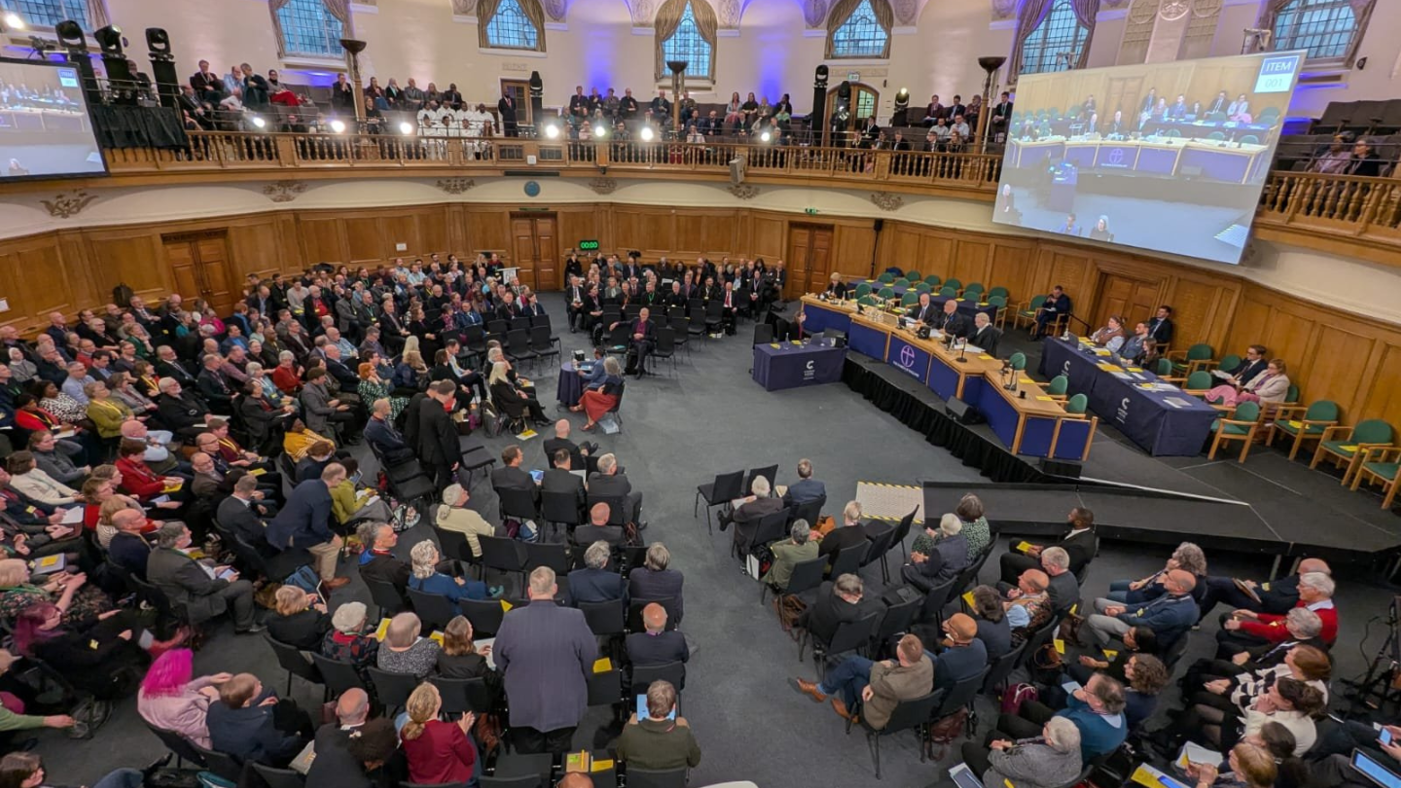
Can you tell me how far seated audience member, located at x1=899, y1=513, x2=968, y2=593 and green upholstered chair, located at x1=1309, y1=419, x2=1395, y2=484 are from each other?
6117mm

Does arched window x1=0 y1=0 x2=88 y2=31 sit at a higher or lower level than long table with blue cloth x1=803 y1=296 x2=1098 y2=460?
higher

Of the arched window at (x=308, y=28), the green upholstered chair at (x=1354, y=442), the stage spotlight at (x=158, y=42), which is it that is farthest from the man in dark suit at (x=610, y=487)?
the arched window at (x=308, y=28)

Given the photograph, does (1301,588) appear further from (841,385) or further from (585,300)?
(585,300)

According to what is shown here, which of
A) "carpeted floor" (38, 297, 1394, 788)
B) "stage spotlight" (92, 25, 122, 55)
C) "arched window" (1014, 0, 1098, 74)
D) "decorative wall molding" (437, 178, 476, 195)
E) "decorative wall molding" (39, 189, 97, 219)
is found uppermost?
"arched window" (1014, 0, 1098, 74)

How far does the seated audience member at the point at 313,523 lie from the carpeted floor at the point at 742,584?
425 millimetres

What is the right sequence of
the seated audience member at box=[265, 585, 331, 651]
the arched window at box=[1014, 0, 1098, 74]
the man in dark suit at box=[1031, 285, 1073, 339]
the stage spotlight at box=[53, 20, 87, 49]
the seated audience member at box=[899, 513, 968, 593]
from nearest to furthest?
the seated audience member at box=[265, 585, 331, 651], the seated audience member at box=[899, 513, 968, 593], the stage spotlight at box=[53, 20, 87, 49], the man in dark suit at box=[1031, 285, 1073, 339], the arched window at box=[1014, 0, 1098, 74]

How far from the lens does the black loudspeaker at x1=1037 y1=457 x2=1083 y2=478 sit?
8352 millimetres

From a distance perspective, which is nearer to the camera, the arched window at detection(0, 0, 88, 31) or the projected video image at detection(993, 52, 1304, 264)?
the projected video image at detection(993, 52, 1304, 264)

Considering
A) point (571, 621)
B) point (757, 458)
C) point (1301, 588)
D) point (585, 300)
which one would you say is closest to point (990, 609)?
point (1301, 588)

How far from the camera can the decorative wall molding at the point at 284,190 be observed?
47.9 ft

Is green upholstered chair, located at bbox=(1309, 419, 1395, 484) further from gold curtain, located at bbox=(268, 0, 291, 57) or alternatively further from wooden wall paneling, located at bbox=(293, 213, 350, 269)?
gold curtain, located at bbox=(268, 0, 291, 57)

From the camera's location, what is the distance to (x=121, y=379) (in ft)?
25.6

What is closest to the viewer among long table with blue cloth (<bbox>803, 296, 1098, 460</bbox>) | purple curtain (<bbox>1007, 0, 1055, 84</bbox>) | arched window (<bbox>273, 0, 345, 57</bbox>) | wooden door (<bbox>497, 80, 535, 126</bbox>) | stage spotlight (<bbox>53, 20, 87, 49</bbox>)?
long table with blue cloth (<bbox>803, 296, 1098, 460</bbox>)

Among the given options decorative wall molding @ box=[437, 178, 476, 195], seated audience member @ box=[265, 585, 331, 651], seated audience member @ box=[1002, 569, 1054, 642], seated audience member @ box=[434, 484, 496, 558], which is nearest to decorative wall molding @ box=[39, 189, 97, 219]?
decorative wall molding @ box=[437, 178, 476, 195]
